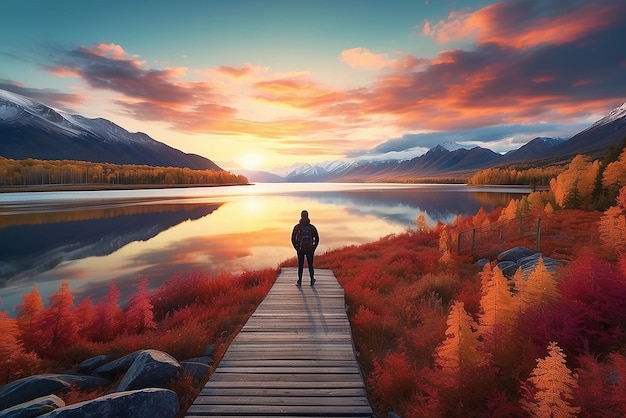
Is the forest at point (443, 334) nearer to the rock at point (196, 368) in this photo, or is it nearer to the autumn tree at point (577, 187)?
the rock at point (196, 368)

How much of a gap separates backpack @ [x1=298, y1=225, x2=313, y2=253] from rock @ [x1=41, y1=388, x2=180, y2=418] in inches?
328

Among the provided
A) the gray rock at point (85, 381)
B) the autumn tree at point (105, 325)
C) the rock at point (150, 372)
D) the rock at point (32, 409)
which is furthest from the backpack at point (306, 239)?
the rock at point (32, 409)

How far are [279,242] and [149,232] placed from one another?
21.1 m

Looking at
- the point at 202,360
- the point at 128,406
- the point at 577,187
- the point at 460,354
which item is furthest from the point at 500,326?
the point at 577,187

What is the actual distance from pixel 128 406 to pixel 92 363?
5035 millimetres

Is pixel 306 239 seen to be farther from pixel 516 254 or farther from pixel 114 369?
pixel 516 254

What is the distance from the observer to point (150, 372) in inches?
300

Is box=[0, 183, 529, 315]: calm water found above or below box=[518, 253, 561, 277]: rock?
below

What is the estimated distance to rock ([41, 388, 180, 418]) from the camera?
5.68m

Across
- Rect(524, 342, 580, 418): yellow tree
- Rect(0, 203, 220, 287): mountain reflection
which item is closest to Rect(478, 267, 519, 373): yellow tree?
Rect(524, 342, 580, 418): yellow tree

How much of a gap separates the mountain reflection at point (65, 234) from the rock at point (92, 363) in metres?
22.4

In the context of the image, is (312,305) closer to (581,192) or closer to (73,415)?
(73,415)

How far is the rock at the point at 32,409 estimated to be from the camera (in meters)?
5.98

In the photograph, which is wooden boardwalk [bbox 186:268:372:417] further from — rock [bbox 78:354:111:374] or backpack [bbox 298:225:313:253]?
rock [bbox 78:354:111:374]
